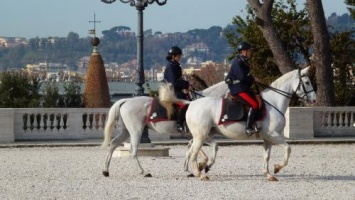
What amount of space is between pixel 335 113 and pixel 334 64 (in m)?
6.98

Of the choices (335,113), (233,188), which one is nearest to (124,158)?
(233,188)

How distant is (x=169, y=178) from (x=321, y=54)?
18634mm

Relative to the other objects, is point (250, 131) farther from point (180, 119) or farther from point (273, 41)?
point (273, 41)

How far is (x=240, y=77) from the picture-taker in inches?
822

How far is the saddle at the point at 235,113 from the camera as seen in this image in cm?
2088

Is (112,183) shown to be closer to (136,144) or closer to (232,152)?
(136,144)

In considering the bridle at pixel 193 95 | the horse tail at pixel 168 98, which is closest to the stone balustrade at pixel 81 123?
the bridle at pixel 193 95

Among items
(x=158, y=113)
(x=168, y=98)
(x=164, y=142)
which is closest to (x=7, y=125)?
(x=164, y=142)

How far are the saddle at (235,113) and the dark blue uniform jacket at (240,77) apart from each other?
0.27 meters

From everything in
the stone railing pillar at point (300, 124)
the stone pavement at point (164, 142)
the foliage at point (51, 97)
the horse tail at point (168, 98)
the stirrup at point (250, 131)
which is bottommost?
the stone pavement at point (164, 142)

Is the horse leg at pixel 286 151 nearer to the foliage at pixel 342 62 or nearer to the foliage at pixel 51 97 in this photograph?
the foliage at pixel 51 97

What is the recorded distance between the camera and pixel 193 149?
2117cm

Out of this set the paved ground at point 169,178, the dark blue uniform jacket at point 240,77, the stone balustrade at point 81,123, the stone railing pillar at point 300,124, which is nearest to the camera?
the paved ground at point 169,178

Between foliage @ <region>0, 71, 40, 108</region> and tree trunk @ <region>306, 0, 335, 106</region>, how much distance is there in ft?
35.1
